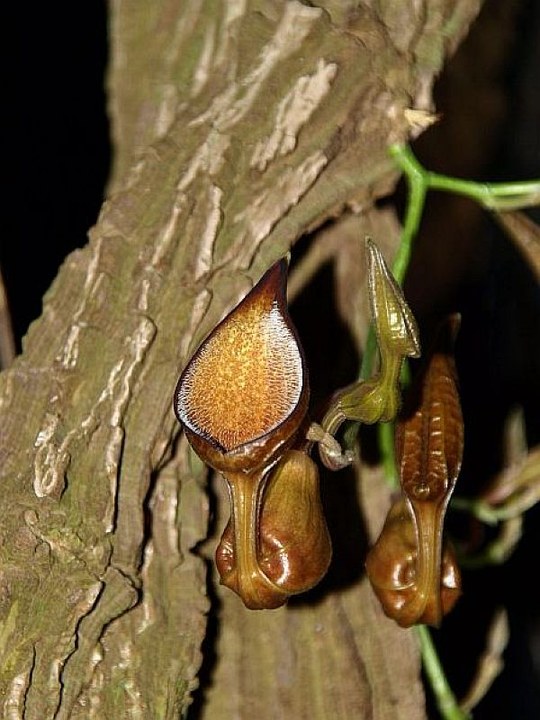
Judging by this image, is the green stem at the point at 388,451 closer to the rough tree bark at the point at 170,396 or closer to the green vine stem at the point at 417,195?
the green vine stem at the point at 417,195

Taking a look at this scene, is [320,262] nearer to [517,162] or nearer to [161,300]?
A: [161,300]

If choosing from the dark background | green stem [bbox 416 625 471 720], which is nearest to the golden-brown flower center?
green stem [bbox 416 625 471 720]

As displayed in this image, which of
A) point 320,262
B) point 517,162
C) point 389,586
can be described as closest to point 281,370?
point 389,586

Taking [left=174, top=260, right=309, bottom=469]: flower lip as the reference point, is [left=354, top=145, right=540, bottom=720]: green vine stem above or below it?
below

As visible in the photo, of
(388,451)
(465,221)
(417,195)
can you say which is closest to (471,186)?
(417,195)

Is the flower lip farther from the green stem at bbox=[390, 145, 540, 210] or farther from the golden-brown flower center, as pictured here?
the green stem at bbox=[390, 145, 540, 210]

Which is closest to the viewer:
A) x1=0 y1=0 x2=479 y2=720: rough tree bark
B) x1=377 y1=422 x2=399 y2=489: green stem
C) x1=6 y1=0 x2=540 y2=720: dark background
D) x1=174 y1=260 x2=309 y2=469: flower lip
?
x1=174 y1=260 x2=309 y2=469: flower lip
